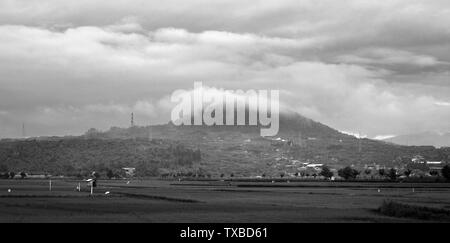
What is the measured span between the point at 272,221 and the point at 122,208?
19.8 meters

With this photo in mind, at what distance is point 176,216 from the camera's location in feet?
183

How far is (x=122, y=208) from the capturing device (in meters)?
66.1
